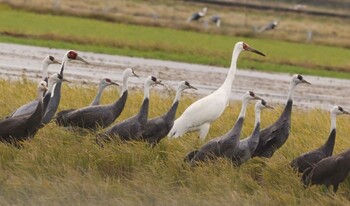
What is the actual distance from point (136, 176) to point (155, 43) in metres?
23.5

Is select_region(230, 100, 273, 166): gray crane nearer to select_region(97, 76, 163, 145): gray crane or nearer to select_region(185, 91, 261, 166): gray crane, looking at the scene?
select_region(185, 91, 261, 166): gray crane

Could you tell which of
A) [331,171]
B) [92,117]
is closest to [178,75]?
[92,117]

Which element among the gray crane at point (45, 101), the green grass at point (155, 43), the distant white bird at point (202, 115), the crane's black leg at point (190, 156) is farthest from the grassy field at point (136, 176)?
the green grass at point (155, 43)

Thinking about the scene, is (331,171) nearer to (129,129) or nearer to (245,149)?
(245,149)

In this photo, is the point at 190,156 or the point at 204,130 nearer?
the point at 190,156

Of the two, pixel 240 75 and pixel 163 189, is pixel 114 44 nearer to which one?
pixel 240 75

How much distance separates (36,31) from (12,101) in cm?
2054

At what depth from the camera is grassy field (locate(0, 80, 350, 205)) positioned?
10.6m

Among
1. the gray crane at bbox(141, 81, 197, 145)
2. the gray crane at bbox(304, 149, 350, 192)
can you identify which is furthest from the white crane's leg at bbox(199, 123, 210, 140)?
the gray crane at bbox(304, 149, 350, 192)

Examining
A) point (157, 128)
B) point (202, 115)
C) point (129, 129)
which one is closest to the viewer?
point (129, 129)

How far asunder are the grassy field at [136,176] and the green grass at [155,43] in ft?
63.6

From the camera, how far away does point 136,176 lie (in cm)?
1159

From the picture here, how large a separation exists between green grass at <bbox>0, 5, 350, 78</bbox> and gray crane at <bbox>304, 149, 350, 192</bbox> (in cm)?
2049

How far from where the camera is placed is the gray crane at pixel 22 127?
12.1 meters
